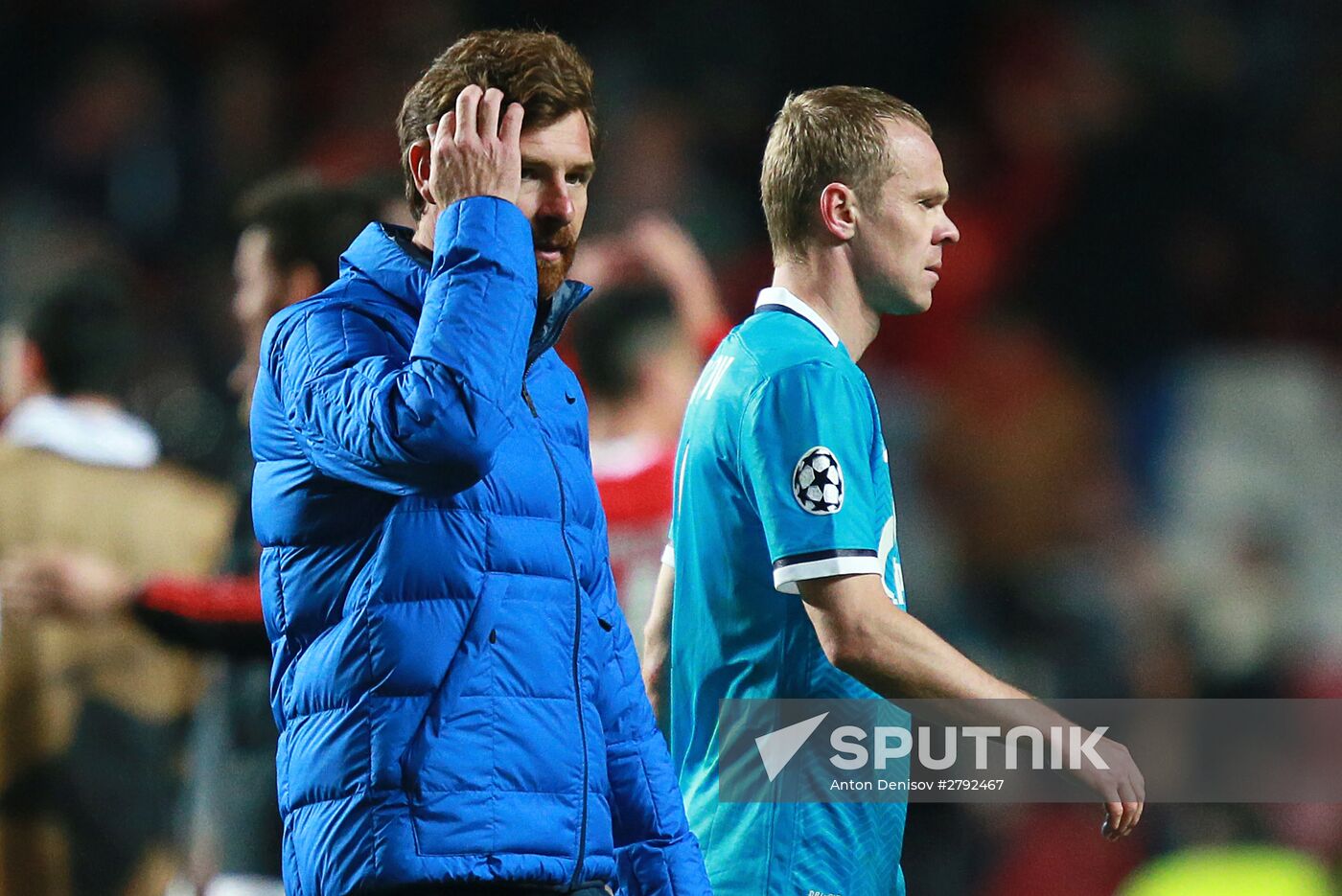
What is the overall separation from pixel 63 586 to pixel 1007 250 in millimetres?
3959

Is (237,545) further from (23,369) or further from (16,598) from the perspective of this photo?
(23,369)

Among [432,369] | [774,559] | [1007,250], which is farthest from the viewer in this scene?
[1007,250]

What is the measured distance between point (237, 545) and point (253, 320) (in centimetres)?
50

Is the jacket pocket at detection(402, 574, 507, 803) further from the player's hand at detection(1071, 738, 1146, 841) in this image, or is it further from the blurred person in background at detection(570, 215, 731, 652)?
the blurred person in background at detection(570, 215, 731, 652)

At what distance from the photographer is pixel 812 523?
2.22 metres

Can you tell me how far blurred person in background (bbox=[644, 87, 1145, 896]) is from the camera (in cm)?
219

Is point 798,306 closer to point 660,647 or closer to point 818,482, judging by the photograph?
point 818,482

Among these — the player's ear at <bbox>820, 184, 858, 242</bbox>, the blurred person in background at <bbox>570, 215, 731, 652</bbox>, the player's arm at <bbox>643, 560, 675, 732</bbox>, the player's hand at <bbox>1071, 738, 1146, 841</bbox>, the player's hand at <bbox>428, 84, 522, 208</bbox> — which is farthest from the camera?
the blurred person in background at <bbox>570, 215, 731, 652</bbox>

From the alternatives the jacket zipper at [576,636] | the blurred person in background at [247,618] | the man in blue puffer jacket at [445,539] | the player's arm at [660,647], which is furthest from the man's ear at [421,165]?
the blurred person in background at [247,618]

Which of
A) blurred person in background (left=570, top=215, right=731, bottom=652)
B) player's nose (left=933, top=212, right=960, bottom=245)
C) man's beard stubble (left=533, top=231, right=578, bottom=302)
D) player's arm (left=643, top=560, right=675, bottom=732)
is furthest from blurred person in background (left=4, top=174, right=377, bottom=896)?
man's beard stubble (left=533, top=231, right=578, bottom=302)

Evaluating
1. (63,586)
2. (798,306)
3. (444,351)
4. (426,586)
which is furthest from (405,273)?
(63,586)

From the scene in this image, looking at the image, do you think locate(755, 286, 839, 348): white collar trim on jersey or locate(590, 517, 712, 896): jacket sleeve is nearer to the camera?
locate(590, 517, 712, 896): jacket sleeve

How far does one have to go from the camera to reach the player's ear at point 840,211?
2.50m

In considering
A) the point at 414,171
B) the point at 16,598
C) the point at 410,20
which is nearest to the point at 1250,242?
the point at 410,20
